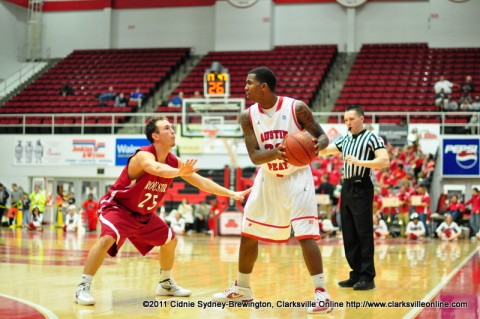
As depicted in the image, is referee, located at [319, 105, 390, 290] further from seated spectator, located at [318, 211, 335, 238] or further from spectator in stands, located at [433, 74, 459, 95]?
spectator in stands, located at [433, 74, 459, 95]

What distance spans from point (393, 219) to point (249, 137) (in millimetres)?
13951

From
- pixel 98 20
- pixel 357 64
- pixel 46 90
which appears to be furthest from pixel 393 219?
pixel 98 20

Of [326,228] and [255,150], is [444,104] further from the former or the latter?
[255,150]

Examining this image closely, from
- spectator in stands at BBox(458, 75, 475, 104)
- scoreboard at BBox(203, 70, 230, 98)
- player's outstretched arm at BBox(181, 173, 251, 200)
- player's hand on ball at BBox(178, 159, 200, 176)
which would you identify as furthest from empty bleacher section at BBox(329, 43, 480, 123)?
player's hand on ball at BBox(178, 159, 200, 176)

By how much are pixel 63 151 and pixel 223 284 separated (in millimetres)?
18195

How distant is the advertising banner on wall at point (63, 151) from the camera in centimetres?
2444

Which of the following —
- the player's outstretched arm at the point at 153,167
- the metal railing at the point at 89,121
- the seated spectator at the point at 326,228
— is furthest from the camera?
the metal railing at the point at 89,121

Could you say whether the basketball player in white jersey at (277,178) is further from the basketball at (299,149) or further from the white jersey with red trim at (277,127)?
the basketball at (299,149)

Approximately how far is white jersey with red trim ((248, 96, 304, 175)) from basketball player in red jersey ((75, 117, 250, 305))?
1.93 feet

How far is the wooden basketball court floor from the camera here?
19.3ft

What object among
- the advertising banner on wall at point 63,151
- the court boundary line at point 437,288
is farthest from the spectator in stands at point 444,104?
the court boundary line at point 437,288

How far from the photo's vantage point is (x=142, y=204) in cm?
656

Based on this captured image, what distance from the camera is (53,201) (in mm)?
25406

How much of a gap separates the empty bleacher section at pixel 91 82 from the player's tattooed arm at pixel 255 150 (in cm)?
1945
